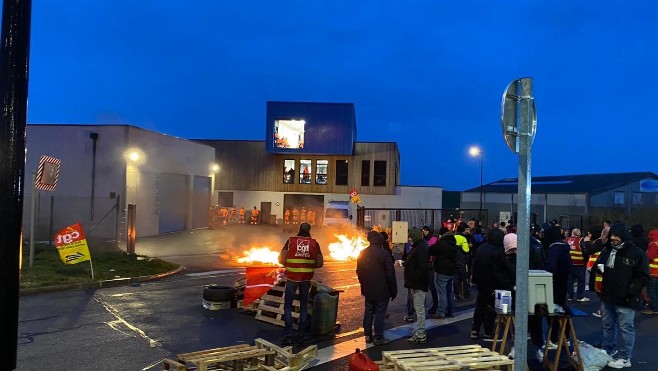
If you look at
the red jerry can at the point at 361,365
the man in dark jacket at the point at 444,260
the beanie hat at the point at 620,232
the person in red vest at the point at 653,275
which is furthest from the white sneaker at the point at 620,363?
the person in red vest at the point at 653,275

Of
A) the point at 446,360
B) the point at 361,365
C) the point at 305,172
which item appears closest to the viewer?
the point at 361,365

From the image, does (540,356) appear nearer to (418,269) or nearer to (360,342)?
(418,269)

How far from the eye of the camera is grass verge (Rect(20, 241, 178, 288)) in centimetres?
1315

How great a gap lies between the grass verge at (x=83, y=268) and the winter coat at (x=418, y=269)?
9079mm

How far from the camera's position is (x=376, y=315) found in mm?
8312

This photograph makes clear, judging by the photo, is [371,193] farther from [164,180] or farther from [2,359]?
[2,359]

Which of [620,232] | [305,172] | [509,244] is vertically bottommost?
[509,244]

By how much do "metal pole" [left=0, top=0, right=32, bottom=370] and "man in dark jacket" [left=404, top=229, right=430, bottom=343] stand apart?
632 centimetres

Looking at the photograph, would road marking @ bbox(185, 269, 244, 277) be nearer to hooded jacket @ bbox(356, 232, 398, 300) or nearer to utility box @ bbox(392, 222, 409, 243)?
utility box @ bbox(392, 222, 409, 243)

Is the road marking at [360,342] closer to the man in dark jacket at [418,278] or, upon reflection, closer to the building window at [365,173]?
the man in dark jacket at [418,278]

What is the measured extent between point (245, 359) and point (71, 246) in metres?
9.26

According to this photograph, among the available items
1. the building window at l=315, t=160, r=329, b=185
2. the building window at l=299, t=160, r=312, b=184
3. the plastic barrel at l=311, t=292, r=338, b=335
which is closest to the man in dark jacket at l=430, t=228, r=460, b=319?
the plastic barrel at l=311, t=292, r=338, b=335

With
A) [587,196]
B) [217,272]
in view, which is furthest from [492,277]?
[587,196]

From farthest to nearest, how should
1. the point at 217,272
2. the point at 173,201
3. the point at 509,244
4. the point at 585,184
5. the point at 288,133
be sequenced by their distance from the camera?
the point at 585,184
the point at 288,133
the point at 173,201
the point at 217,272
the point at 509,244
